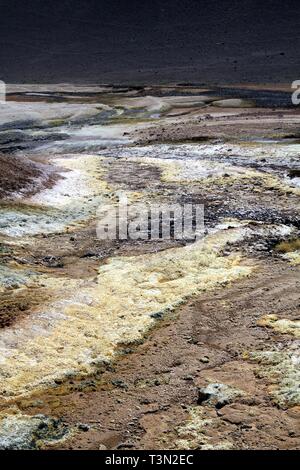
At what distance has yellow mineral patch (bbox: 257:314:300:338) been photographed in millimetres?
9445

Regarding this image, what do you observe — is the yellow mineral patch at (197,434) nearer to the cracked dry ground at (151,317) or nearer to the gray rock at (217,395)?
the cracked dry ground at (151,317)

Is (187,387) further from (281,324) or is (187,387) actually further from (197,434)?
(281,324)

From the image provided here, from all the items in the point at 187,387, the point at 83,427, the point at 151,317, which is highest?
the point at 151,317

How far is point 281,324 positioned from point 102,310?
299 centimetres

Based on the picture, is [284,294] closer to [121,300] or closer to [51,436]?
[121,300]

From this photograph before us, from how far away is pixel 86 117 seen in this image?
36.0m

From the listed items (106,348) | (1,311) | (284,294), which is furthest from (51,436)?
(284,294)

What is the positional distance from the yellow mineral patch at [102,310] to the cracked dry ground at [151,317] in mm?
26

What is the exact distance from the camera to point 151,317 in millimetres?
10094

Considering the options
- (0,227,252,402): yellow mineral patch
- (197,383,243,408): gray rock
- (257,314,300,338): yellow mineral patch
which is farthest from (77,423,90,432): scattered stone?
(257,314,300,338): yellow mineral patch

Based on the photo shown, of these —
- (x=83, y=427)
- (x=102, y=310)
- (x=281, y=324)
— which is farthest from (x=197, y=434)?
(x=102, y=310)

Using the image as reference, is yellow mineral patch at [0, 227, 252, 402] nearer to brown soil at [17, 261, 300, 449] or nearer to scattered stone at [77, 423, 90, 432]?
brown soil at [17, 261, 300, 449]

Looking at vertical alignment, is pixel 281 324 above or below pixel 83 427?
above
